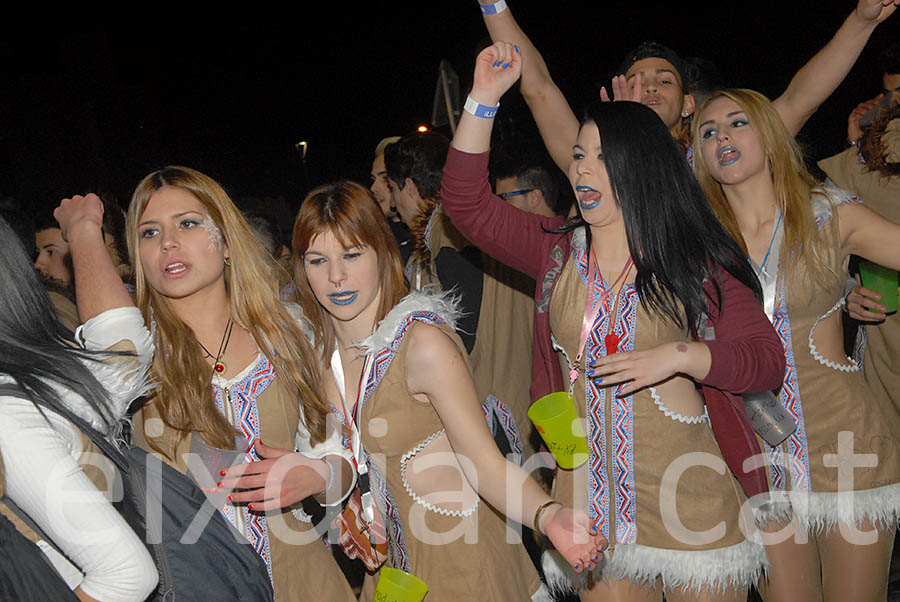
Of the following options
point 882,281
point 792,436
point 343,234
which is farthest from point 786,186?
point 343,234

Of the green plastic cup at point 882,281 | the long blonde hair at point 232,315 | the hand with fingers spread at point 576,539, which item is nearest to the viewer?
the hand with fingers spread at point 576,539

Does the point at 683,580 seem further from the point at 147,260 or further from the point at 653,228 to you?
the point at 147,260

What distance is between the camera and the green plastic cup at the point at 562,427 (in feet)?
6.95

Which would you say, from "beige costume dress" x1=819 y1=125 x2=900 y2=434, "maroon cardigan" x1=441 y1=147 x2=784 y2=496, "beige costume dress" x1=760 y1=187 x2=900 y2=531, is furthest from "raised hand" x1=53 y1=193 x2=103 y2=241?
"beige costume dress" x1=819 y1=125 x2=900 y2=434

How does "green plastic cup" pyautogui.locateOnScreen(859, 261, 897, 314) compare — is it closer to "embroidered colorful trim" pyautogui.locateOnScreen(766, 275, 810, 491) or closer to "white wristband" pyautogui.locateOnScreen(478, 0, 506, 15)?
"embroidered colorful trim" pyautogui.locateOnScreen(766, 275, 810, 491)

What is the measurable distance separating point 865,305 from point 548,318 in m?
1.66

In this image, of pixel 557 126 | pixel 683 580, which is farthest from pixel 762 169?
pixel 683 580

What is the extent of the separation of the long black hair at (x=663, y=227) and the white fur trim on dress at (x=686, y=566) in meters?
0.66

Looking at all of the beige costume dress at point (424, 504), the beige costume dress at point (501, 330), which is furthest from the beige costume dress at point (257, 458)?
the beige costume dress at point (501, 330)

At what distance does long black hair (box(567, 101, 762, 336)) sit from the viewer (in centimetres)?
226

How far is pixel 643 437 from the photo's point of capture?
2.30 meters

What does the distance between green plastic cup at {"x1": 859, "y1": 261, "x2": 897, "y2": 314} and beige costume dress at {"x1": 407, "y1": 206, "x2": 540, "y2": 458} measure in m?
1.57

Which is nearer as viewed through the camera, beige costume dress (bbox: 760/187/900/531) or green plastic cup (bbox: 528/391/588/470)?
green plastic cup (bbox: 528/391/588/470)

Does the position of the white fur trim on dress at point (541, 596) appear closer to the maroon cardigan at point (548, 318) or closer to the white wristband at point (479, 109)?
the maroon cardigan at point (548, 318)
